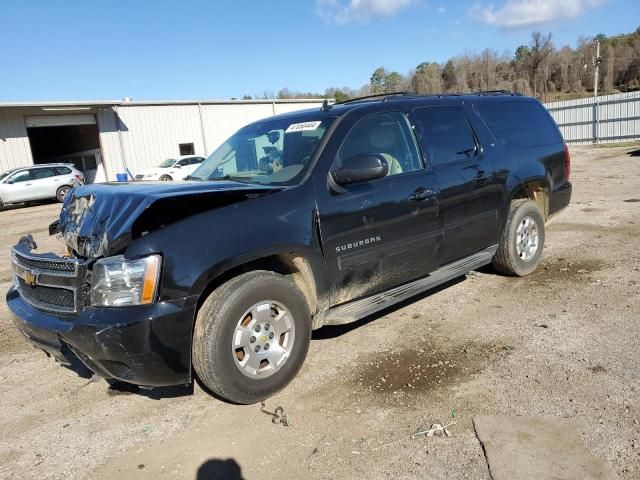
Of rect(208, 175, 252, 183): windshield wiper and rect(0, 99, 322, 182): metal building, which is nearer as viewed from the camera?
rect(208, 175, 252, 183): windshield wiper

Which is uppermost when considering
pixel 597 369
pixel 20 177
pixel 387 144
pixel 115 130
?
pixel 115 130

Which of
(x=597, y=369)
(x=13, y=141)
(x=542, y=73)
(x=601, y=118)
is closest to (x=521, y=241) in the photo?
(x=597, y=369)

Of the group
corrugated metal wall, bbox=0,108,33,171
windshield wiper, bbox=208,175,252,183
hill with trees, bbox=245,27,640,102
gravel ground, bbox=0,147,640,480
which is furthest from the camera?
hill with trees, bbox=245,27,640,102

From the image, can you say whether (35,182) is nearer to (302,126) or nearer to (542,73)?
(302,126)

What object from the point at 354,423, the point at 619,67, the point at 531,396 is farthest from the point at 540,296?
the point at 619,67

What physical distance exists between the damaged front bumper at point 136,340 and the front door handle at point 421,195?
202 cm

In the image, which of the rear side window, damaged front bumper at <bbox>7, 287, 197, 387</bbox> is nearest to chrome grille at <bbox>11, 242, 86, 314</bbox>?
damaged front bumper at <bbox>7, 287, 197, 387</bbox>

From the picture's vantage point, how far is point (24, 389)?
375cm

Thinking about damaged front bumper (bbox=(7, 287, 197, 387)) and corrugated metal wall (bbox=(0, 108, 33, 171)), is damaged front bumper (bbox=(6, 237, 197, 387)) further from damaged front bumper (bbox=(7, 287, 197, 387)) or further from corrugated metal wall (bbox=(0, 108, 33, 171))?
corrugated metal wall (bbox=(0, 108, 33, 171))

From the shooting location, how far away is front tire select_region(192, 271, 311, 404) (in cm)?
300

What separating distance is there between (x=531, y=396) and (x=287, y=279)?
174 centimetres

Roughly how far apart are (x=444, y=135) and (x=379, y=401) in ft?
8.25

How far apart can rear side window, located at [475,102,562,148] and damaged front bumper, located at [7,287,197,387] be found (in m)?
3.72

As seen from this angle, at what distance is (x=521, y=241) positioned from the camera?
5430 millimetres
